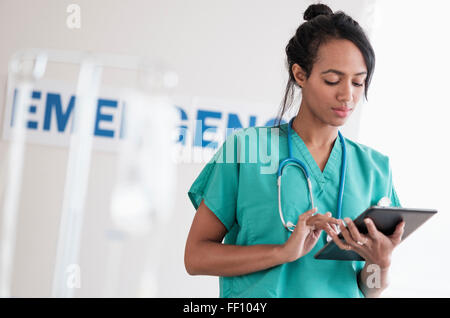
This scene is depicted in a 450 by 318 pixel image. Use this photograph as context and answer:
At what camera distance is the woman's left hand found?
915 millimetres

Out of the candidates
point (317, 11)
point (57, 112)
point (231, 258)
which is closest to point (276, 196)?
point (231, 258)

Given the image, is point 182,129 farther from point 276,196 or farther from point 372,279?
point 372,279

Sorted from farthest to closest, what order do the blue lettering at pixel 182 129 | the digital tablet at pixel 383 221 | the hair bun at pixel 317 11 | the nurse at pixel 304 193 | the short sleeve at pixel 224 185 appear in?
the blue lettering at pixel 182 129 < the hair bun at pixel 317 11 < the short sleeve at pixel 224 185 < the nurse at pixel 304 193 < the digital tablet at pixel 383 221

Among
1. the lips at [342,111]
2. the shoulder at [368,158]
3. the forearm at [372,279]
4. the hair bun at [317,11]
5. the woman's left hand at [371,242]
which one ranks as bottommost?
the forearm at [372,279]

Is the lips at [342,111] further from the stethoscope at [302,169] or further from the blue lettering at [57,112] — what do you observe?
the blue lettering at [57,112]

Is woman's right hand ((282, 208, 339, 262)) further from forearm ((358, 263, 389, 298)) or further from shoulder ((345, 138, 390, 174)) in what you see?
shoulder ((345, 138, 390, 174))

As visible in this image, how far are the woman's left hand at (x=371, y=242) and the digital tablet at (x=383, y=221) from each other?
0.01 m

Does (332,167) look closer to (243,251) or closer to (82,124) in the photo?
(243,251)

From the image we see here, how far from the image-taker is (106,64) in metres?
0.65

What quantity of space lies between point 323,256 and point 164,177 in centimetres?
48

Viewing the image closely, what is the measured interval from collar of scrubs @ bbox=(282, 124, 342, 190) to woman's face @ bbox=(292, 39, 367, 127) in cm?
9

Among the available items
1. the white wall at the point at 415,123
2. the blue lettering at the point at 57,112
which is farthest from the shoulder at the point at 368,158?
the blue lettering at the point at 57,112

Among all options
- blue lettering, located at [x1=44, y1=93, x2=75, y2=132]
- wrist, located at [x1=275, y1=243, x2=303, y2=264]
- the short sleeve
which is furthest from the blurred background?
wrist, located at [x1=275, y1=243, x2=303, y2=264]

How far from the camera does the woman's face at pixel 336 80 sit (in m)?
1.04
